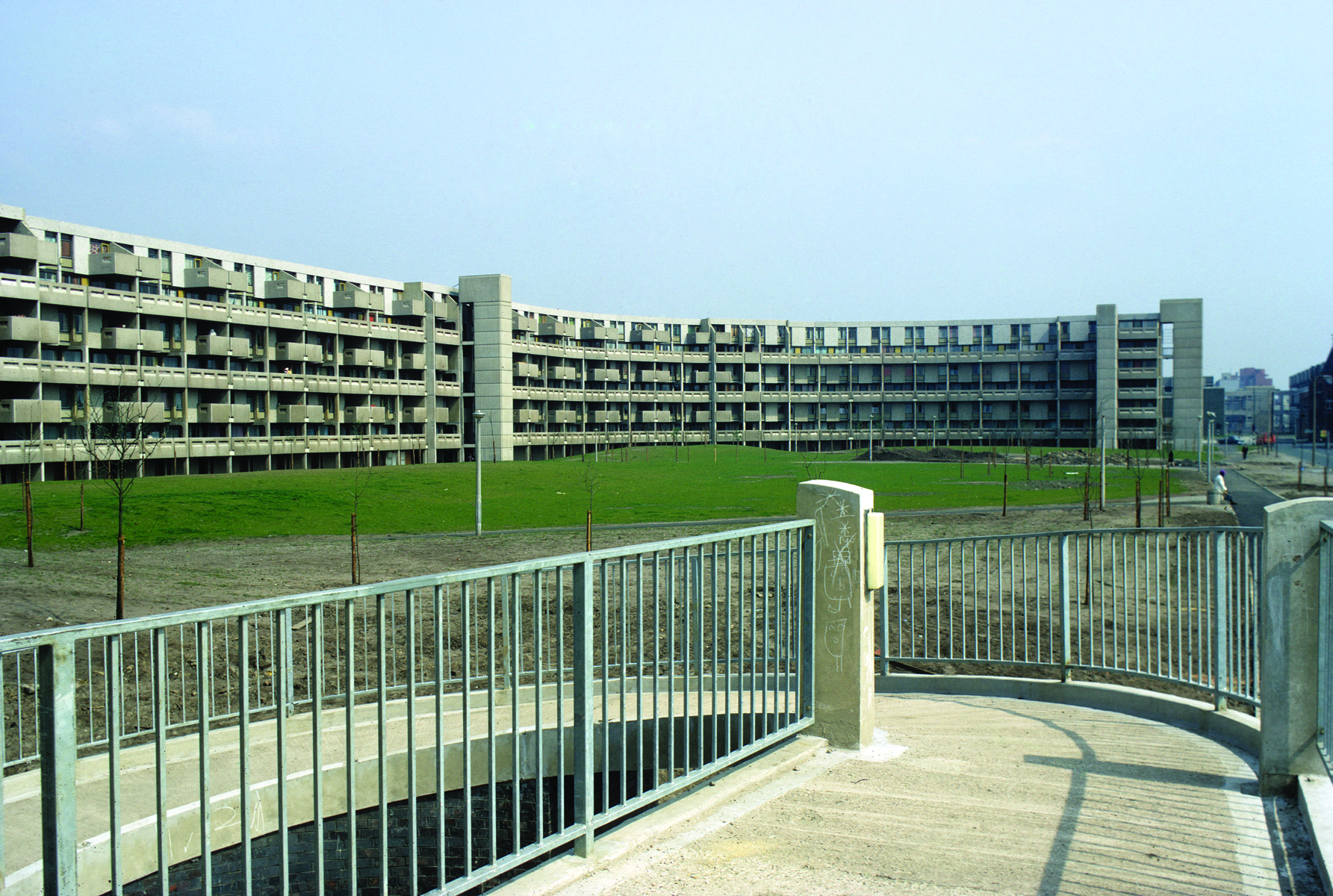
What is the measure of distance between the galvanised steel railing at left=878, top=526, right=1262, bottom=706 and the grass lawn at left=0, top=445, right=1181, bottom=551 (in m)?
18.2

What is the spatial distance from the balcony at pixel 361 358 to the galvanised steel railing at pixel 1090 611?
59234 mm

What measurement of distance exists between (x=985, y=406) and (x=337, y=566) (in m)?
106

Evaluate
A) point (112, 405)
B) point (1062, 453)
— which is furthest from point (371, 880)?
point (1062, 453)

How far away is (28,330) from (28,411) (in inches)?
169

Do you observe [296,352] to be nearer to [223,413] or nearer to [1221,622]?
[223,413]

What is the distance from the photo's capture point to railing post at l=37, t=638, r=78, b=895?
3166mm

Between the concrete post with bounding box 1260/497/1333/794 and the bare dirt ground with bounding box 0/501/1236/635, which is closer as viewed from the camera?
the concrete post with bounding box 1260/497/1333/794

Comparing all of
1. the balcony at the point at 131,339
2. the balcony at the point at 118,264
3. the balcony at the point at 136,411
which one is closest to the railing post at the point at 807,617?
the balcony at the point at 136,411

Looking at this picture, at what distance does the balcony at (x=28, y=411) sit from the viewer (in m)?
53.7

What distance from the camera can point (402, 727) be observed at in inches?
395

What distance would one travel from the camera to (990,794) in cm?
622

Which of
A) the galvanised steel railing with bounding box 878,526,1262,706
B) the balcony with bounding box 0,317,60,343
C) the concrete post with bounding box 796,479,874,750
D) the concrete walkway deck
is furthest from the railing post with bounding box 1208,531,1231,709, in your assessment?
the balcony with bounding box 0,317,60,343

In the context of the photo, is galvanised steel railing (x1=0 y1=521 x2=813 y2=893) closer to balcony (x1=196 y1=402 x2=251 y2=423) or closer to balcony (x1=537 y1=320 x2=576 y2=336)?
balcony (x1=196 y1=402 x2=251 y2=423)

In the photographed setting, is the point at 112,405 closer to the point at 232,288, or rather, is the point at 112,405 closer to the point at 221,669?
the point at 232,288
